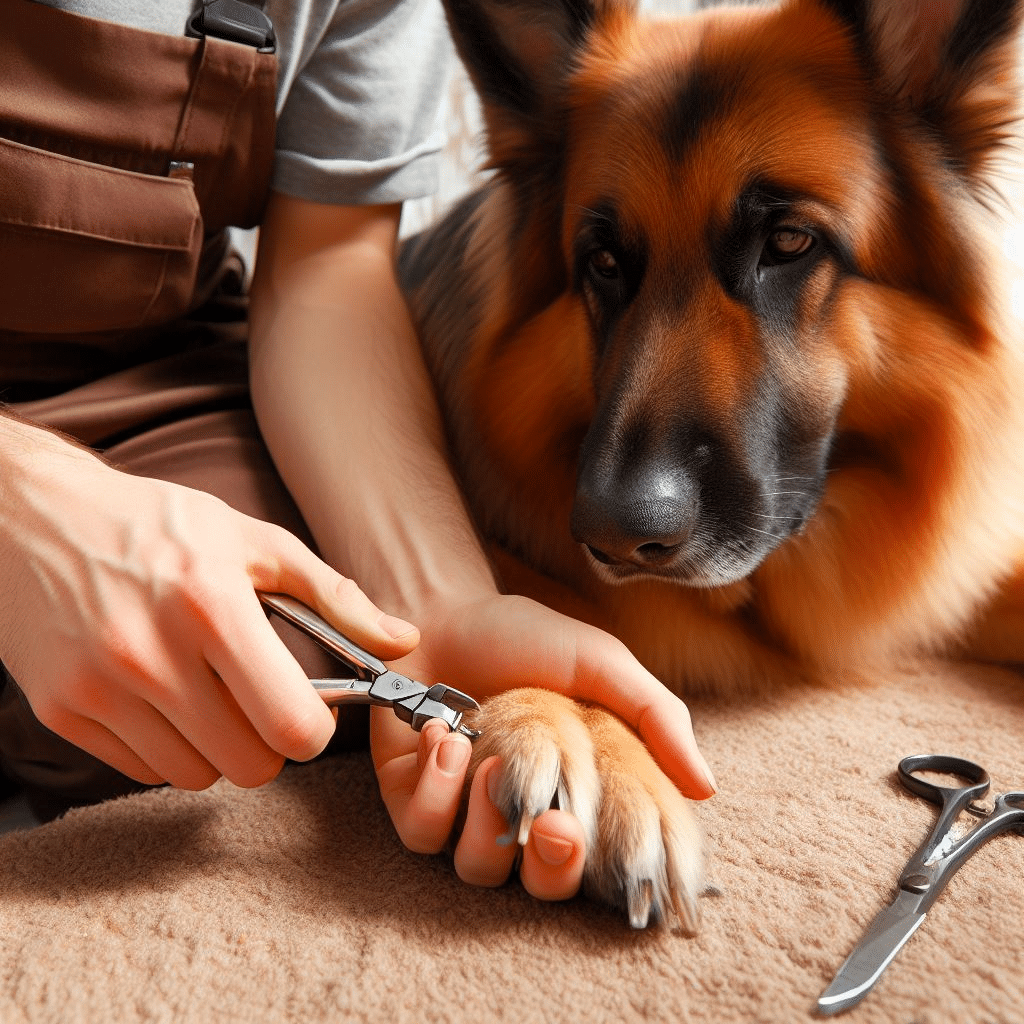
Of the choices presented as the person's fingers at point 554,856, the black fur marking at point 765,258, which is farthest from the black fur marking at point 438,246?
the person's fingers at point 554,856

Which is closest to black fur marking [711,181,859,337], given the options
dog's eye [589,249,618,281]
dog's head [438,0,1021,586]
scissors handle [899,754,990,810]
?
dog's head [438,0,1021,586]

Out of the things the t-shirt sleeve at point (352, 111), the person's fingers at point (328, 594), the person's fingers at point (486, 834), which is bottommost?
the person's fingers at point (486, 834)

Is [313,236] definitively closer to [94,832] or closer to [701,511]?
[701,511]

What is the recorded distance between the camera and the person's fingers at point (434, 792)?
76 cm

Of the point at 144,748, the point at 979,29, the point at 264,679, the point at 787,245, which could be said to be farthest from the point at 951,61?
the point at 144,748

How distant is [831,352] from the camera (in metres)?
1.11

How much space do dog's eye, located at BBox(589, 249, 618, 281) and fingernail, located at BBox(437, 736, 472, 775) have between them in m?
0.63

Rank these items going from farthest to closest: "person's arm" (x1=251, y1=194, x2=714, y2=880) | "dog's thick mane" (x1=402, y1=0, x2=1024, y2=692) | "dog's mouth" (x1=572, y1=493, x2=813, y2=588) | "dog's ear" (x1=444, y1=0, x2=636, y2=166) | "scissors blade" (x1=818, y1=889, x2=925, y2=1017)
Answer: "dog's ear" (x1=444, y1=0, x2=636, y2=166)
"dog's thick mane" (x1=402, y1=0, x2=1024, y2=692)
"dog's mouth" (x1=572, y1=493, x2=813, y2=588)
"person's arm" (x1=251, y1=194, x2=714, y2=880)
"scissors blade" (x1=818, y1=889, x2=925, y2=1017)

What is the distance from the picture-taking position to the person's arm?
34.6 inches

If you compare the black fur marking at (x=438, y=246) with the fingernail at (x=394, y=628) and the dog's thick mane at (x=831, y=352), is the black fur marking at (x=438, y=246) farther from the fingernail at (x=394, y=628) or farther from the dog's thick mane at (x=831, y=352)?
the fingernail at (x=394, y=628)

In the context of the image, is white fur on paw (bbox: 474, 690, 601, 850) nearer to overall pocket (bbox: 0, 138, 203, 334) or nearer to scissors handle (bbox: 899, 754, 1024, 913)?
scissors handle (bbox: 899, 754, 1024, 913)

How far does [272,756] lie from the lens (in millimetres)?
814

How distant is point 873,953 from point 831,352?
65cm

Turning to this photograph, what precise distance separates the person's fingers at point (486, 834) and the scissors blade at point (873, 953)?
0.25 meters
